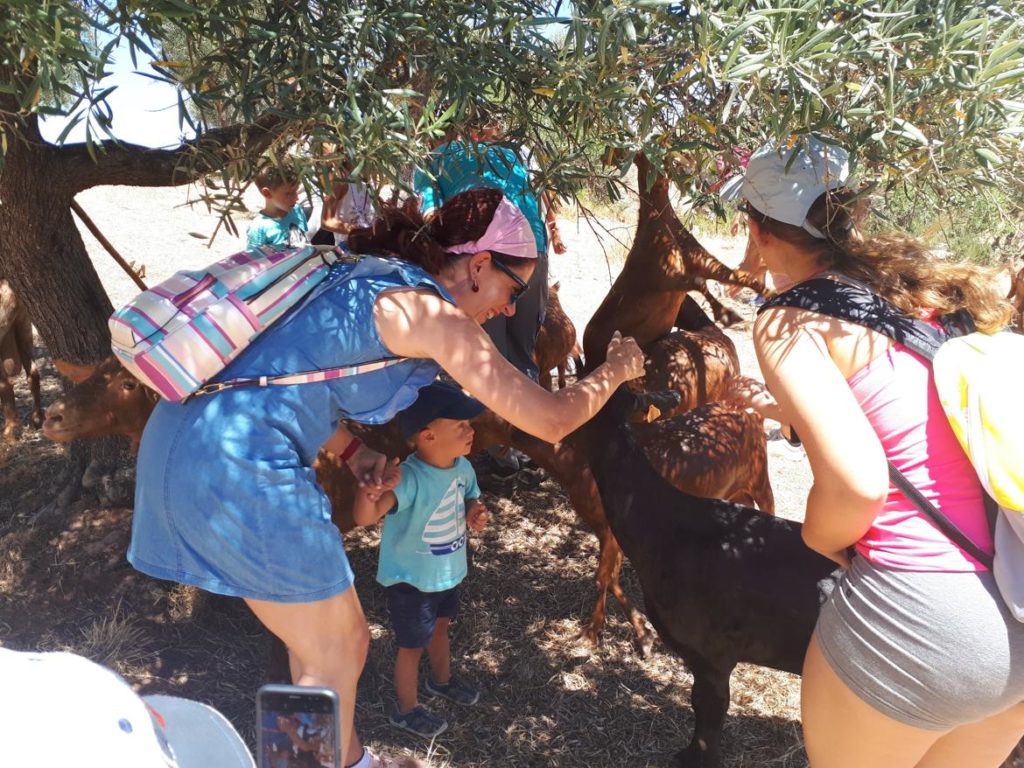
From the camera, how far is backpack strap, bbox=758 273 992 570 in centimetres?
188

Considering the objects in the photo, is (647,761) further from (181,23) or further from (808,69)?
(181,23)

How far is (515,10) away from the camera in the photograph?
227 cm

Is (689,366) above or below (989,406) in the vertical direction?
below

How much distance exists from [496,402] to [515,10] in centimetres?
108

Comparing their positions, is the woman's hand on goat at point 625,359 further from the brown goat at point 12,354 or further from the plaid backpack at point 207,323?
the brown goat at point 12,354

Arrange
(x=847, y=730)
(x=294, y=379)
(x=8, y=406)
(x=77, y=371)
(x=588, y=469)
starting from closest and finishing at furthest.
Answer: (x=847, y=730), (x=294, y=379), (x=77, y=371), (x=588, y=469), (x=8, y=406)

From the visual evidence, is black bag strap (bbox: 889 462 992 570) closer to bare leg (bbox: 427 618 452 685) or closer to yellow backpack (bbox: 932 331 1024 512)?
yellow backpack (bbox: 932 331 1024 512)

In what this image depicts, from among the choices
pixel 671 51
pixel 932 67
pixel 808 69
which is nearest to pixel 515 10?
pixel 671 51

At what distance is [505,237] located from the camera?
7.70ft

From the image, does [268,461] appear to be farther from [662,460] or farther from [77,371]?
[662,460]

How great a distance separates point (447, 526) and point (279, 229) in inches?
98.5

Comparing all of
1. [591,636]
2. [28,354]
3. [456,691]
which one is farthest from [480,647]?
[28,354]

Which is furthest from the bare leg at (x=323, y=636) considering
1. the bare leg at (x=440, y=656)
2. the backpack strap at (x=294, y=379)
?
the bare leg at (x=440, y=656)

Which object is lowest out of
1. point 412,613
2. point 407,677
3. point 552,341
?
point 407,677
